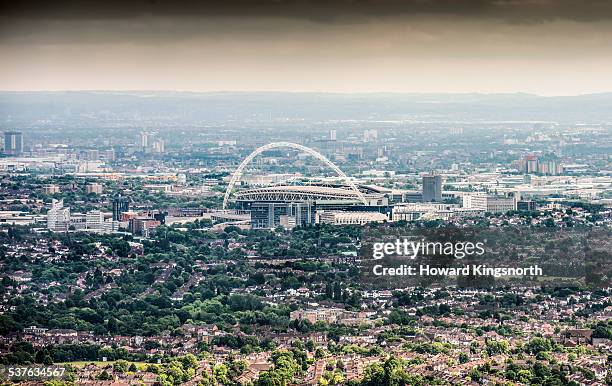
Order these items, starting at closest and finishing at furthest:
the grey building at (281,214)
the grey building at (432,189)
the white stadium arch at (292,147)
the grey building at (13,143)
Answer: the grey building at (281,214) → the white stadium arch at (292,147) → the grey building at (432,189) → the grey building at (13,143)

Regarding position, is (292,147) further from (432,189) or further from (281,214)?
(281,214)

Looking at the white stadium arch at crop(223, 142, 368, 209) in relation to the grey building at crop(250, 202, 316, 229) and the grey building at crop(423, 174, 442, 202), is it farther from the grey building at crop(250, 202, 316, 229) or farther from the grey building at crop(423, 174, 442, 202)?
the grey building at crop(250, 202, 316, 229)

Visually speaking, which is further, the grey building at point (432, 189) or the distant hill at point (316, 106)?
the distant hill at point (316, 106)

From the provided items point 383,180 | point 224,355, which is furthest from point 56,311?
point 383,180

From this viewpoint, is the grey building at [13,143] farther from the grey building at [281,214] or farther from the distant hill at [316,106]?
the grey building at [281,214]

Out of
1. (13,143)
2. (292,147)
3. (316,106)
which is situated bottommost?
(292,147)

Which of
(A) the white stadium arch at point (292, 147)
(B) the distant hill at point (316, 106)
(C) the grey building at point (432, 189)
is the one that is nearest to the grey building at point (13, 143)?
(B) the distant hill at point (316, 106)

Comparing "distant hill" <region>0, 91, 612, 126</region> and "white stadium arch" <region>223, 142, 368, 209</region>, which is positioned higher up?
"distant hill" <region>0, 91, 612, 126</region>

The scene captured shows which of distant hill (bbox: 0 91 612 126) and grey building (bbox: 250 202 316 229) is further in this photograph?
distant hill (bbox: 0 91 612 126)

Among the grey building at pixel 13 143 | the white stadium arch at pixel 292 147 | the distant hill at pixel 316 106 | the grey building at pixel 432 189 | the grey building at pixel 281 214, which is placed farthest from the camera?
the distant hill at pixel 316 106

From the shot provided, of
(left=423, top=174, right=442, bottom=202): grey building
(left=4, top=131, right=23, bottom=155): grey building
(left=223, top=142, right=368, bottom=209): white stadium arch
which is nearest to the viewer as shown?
(left=223, top=142, right=368, bottom=209): white stadium arch

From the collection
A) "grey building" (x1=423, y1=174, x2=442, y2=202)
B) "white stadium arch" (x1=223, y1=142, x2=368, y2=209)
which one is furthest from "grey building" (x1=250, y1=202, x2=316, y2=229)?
"grey building" (x1=423, y1=174, x2=442, y2=202)

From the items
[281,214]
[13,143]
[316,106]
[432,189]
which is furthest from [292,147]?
[281,214]

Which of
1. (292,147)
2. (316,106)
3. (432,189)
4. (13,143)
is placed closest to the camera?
(432,189)
